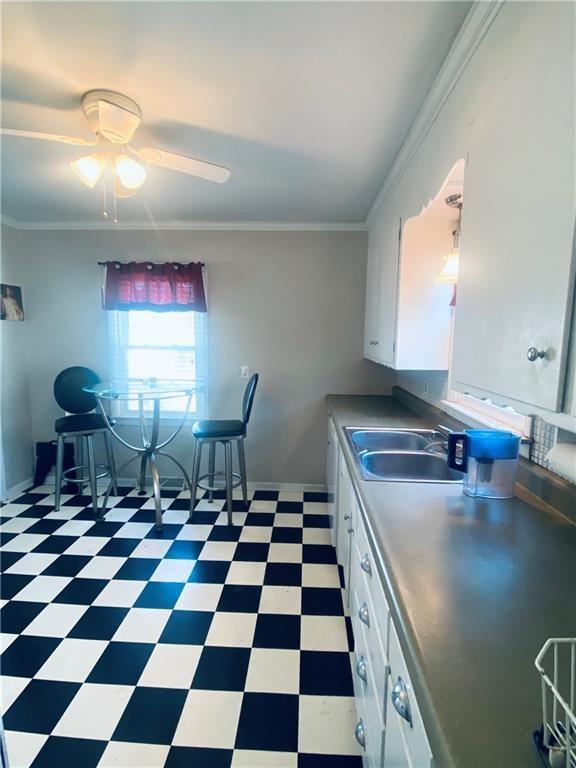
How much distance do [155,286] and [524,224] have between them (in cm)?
295

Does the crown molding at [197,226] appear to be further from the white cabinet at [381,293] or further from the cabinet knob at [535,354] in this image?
the cabinet knob at [535,354]

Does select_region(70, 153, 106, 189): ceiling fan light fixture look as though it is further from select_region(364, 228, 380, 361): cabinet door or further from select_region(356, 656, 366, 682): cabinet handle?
select_region(356, 656, 366, 682): cabinet handle

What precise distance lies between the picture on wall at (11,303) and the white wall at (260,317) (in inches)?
3.2

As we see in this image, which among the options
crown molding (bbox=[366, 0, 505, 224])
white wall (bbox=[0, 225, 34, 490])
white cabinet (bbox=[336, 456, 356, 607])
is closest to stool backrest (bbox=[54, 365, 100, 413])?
white wall (bbox=[0, 225, 34, 490])

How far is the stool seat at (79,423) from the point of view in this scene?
2.96m

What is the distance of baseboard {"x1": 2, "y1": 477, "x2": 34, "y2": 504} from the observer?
321 centimetres

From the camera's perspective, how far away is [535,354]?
0.77 meters

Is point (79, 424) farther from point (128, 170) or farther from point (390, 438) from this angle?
point (390, 438)

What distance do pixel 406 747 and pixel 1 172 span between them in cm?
317

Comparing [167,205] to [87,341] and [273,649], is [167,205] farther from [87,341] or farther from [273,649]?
[273,649]

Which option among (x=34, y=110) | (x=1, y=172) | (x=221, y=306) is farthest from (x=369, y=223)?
(x=1, y=172)

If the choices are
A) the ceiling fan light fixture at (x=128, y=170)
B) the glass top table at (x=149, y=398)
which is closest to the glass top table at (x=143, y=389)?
the glass top table at (x=149, y=398)

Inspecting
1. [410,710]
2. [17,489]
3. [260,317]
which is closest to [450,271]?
[410,710]

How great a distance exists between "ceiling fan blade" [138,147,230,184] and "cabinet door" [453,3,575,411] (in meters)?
1.09
